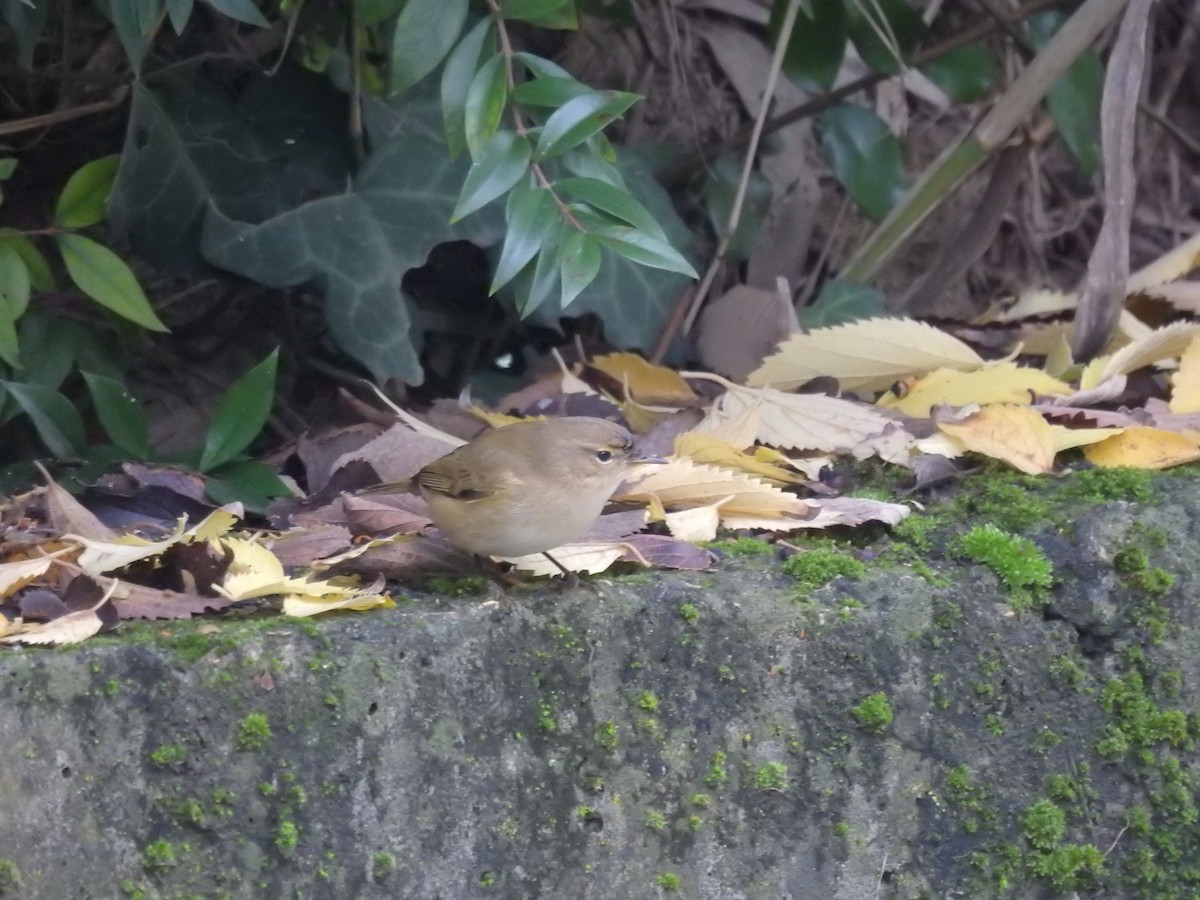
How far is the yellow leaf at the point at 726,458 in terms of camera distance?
304 cm

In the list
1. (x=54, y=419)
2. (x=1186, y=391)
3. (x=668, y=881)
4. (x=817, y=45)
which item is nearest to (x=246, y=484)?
(x=54, y=419)

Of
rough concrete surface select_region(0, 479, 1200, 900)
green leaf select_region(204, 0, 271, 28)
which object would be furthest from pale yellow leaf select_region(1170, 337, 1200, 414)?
green leaf select_region(204, 0, 271, 28)

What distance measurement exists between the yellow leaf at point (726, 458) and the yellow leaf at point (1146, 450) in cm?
70

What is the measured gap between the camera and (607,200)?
2795 millimetres

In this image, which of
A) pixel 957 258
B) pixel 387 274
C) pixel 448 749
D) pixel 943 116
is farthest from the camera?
pixel 943 116

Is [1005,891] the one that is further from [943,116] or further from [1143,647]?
[943,116]

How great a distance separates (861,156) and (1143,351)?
62.8 inches

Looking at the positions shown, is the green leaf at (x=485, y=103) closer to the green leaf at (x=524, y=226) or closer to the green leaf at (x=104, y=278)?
the green leaf at (x=524, y=226)

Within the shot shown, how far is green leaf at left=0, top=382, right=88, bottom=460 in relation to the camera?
326cm

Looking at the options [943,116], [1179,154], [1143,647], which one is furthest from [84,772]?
[1179,154]

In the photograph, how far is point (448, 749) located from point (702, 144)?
3.25 meters

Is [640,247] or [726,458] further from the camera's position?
[726,458]

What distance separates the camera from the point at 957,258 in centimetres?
477

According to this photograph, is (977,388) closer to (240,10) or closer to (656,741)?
(656,741)
